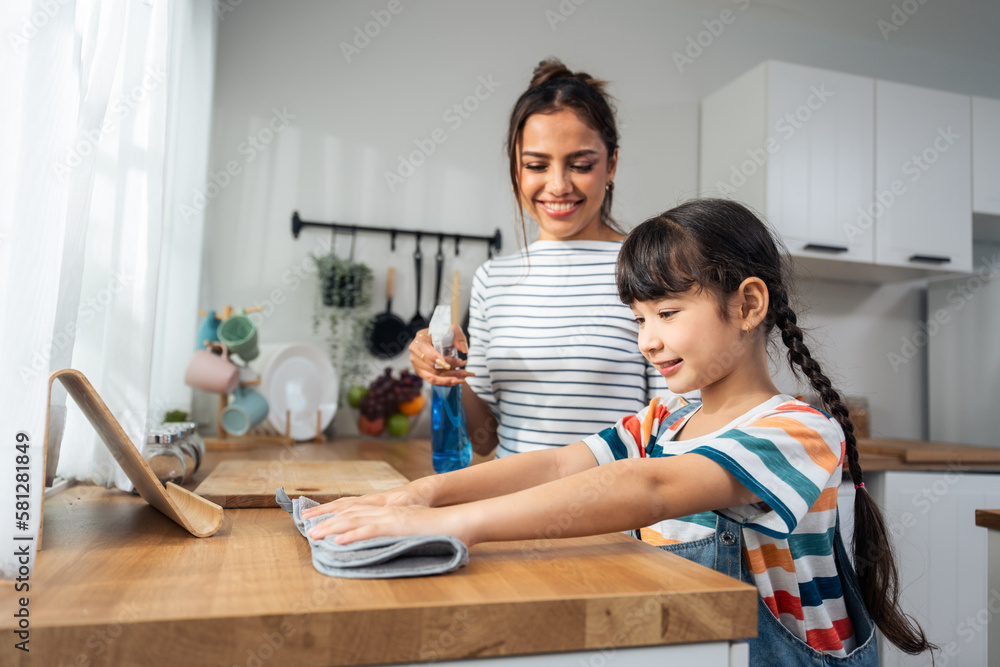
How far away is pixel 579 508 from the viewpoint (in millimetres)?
601

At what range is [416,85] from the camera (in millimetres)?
2285

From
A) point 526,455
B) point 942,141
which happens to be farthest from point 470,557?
point 942,141

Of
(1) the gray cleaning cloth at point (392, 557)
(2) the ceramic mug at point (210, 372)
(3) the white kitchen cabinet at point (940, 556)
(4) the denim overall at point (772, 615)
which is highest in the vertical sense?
(2) the ceramic mug at point (210, 372)

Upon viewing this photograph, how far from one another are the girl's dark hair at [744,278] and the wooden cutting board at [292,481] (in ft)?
1.43

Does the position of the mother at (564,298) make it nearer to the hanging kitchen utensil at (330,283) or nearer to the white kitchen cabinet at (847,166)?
the hanging kitchen utensil at (330,283)

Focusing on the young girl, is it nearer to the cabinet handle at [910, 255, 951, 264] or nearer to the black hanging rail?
the black hanging rail

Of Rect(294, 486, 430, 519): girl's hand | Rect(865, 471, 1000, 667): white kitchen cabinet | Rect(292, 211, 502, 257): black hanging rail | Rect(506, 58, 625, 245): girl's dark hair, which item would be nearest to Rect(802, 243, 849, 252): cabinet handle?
Rect(865, 471, 1000, 667): white kitchen cabinet

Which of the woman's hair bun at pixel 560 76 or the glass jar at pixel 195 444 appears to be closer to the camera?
the glass jar at pixel 195 444

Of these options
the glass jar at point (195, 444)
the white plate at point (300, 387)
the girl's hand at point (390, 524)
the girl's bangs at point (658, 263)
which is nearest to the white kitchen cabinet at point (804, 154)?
the white plate at point (300, 387)

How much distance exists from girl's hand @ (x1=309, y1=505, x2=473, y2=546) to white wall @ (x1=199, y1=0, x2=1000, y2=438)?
5.43ft

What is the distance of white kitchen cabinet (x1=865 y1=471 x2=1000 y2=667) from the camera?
1.95 meters

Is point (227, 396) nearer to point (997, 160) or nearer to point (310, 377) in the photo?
point (310, 377)

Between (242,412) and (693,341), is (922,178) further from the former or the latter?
(242,412)

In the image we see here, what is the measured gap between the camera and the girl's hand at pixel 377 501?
2.13 ft
